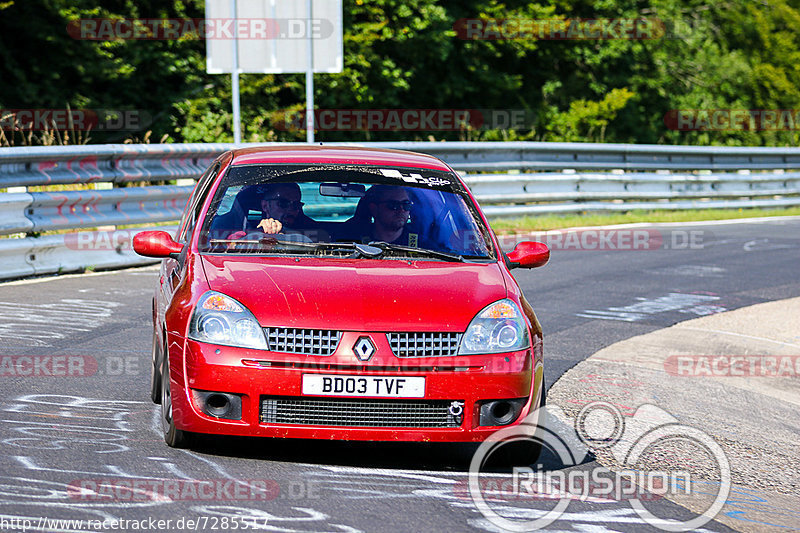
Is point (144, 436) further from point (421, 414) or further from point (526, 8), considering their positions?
point (526, 8)

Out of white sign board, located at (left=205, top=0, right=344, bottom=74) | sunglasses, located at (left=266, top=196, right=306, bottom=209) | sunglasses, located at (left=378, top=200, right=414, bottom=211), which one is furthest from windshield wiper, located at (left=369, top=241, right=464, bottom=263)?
white sign board, located at (left=205, top=0, right=344, bottom=74)

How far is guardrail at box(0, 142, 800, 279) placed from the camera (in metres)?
11.4

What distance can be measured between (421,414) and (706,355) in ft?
14.5

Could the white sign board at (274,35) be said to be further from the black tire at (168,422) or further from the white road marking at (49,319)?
the black tire at (168,422)

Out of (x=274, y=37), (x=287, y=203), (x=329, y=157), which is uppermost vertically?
(x=274, y=37)

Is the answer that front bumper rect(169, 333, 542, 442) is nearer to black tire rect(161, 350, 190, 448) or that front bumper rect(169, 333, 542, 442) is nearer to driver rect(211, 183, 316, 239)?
black tire rect(161, 350, 190, 448)

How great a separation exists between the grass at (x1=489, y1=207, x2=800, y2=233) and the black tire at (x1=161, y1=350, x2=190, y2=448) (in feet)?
36.8

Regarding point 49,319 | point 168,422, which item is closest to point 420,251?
point 168,422

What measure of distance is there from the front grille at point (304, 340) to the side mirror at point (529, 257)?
1546mm

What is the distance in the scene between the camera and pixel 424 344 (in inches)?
211

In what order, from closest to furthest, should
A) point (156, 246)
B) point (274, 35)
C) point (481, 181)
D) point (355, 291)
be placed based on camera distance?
point (355, 291) < point (156, 246) < point (481, 181) < point (274, 35)

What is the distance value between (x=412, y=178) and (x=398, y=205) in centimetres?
31

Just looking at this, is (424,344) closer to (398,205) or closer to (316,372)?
(316,372)

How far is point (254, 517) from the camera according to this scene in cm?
457
